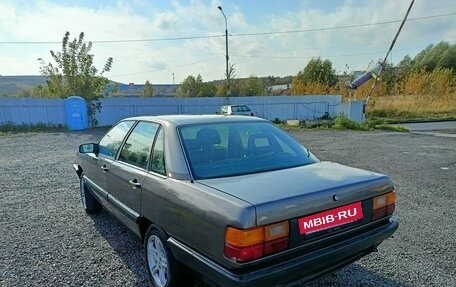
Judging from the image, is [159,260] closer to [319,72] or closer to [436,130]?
[436,130]

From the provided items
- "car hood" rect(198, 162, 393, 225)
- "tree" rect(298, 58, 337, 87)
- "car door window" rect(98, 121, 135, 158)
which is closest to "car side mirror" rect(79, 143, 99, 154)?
"car door window" rect(98, 121, 135, 158)

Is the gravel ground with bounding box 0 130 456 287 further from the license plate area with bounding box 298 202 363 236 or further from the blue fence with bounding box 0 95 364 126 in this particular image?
the blue fence with bounding box 0 95 364 126

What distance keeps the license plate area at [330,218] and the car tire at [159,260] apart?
1065mm

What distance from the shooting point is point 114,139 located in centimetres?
384

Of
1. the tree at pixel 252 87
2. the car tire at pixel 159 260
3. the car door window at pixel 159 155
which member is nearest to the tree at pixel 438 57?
the tree at pixel 252 87

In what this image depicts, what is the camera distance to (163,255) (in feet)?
8.54

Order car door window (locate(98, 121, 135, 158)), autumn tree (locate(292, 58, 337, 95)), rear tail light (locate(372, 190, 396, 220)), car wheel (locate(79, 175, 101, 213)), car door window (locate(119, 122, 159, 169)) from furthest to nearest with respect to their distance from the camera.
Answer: autumn tree (locate(292, 58, 337, 95)) → car wheel (locate(79, 175, 101, 213)) → car door window (locate(98, 121, 135, 158)) → car door window (locate(119, 122, 159, 169)) → rear tail light (locate(372, 190, 396, 220))

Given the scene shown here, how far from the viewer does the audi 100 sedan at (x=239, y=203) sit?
191cm

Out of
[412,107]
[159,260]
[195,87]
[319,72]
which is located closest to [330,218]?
[159,260]

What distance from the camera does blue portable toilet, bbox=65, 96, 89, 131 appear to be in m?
17.8

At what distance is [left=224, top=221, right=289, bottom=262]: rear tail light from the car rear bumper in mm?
105

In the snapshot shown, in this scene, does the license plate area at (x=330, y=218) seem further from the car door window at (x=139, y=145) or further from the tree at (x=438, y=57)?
the tree at (x=438, y=57)

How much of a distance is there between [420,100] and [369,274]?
102 ft

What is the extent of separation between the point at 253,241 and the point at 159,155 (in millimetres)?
1249
